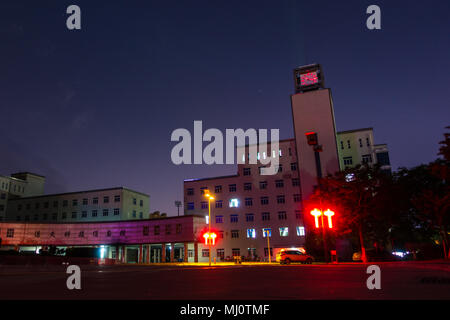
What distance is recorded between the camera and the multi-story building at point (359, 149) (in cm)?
6544

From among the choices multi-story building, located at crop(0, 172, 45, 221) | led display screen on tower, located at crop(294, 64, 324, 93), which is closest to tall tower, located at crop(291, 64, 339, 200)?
led display screen on tower, located at crop(294, 64, 324, 93)

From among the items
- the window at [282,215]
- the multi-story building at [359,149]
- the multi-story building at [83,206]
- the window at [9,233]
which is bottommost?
the window at [9,233]

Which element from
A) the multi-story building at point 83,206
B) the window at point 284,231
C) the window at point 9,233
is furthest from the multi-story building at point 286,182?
the window at point 9,233

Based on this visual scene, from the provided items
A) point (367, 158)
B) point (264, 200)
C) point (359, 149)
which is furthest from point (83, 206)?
point (367, 158)

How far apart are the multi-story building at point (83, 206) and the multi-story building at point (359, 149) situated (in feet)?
158

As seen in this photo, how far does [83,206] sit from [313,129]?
54.8 meters

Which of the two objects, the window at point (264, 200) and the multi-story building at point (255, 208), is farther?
the window at point (264, 200)

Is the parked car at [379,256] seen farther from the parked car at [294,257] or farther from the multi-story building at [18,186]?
the multi-story building at [18,186]

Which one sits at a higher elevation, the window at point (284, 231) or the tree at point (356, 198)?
the tree at point (356, 198)

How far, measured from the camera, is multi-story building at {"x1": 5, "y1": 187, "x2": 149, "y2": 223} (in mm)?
77438

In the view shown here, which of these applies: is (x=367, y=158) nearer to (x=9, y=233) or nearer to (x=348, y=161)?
(x=348, y=161)

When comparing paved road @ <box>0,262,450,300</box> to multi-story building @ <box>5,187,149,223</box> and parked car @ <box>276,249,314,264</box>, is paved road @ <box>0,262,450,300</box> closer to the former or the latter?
parked car @ <box>276,249,314,264</box>
